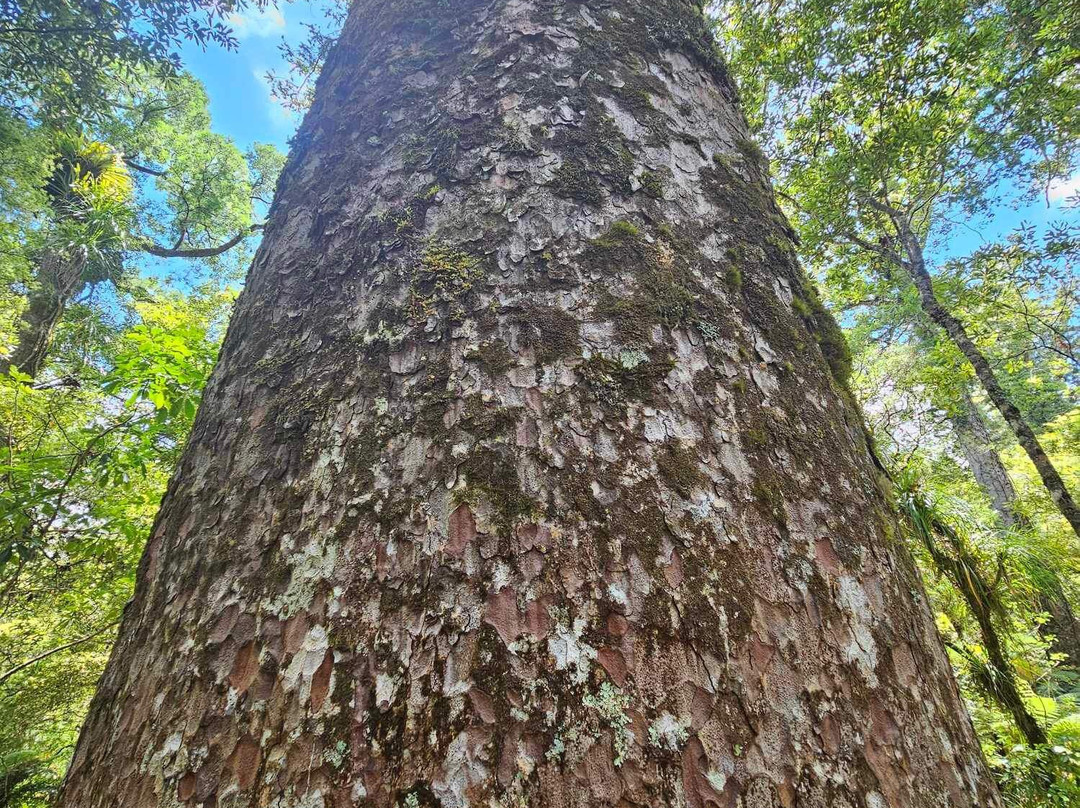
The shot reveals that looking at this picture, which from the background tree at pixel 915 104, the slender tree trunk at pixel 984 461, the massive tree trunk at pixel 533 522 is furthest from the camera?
the slender tree trunk at pixel 984 461

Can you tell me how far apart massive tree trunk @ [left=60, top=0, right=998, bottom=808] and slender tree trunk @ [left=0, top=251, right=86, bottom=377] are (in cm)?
1158

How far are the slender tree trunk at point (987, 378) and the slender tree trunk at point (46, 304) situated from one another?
1436 centimetres

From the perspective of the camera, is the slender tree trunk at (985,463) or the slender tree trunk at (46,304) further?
the slender tree trunk at (985,463)

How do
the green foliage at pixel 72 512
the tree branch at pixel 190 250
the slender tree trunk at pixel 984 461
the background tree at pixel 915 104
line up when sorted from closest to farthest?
the green foliage at pixel 72 512 < the background tree at pixel 915 104 < the slender tree trunk at pixel 984 461 < the tree branch at pixel 190 250

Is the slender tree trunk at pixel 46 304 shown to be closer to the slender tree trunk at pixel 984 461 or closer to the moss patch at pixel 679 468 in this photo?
the moss patch at pixel 679 468

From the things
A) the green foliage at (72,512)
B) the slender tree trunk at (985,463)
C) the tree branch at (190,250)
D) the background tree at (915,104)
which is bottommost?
the green foliage at (72,512)

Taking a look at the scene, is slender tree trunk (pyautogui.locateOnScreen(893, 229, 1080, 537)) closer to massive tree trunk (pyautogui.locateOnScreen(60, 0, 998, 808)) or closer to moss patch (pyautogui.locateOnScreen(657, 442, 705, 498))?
massive tree trunk (pyautogui.locateOnScreen(60, 0, 998, 808))

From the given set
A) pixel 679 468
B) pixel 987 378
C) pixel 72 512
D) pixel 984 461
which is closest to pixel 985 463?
pixel 984 461

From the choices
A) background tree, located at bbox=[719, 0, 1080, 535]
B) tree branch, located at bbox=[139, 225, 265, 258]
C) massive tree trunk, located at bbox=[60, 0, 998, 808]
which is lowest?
massive tree trunk, located at bbox=[60, 0, 998, 808]

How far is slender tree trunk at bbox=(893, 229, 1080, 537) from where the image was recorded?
5.98 metres

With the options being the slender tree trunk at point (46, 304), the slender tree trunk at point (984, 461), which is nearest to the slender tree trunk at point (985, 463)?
the slender tree trunk at point (984, 461)

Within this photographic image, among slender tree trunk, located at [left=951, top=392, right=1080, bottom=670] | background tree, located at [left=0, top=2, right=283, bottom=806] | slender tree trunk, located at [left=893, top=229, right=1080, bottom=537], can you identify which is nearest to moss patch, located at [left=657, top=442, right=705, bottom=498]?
background tree, located at [left=0, top=2, right=283, bottom=806]

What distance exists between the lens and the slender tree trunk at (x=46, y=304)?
9.09 meters

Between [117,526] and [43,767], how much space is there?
5.37m
